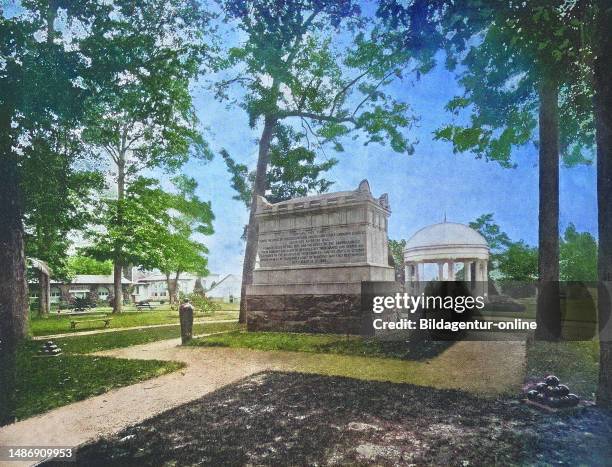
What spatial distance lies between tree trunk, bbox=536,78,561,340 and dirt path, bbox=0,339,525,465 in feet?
2.60

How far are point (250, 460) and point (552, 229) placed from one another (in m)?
7.78

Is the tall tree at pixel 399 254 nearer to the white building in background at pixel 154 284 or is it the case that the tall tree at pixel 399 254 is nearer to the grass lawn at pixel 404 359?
the grass lawn at pixel 404 359

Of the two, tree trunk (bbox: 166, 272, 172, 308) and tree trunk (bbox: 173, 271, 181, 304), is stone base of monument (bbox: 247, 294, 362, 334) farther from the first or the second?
tree trunk (bbox: 166, 272, 172, 308)

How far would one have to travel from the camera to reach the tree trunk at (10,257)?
456 cm

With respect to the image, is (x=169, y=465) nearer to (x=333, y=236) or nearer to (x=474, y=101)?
(x=474, y=101)

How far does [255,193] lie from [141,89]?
3919mm

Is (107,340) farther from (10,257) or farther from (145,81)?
(145,81)

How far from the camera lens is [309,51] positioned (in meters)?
5.09

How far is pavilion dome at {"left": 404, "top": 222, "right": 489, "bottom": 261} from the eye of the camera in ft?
68.4

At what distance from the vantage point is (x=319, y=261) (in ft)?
28.6

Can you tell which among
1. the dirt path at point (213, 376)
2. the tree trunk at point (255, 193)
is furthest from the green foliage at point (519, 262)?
the tree trunk at point (255, 193)

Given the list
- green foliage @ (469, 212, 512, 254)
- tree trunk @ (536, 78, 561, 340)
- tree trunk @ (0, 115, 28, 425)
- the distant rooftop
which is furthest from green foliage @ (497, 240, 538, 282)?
tree trunk @ (0, 115, 28, 425)

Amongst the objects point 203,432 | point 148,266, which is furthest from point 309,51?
point 203,432

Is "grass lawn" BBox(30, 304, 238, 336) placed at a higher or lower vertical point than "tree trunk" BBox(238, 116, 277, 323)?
lower
